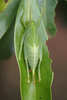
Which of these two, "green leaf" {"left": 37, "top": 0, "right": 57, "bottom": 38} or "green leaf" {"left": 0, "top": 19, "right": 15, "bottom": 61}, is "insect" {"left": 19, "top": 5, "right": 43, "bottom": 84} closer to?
"green leaf" {"left": 37, "top": 0, "right": 57, "bottom": 38}

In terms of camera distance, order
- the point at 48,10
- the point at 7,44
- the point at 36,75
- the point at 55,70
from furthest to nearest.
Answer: the point at 55,70 < the point at 7,44 < the point at 48,10 < the point at 36,75

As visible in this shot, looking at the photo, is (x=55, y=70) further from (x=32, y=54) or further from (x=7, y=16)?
(x=7, y=16)

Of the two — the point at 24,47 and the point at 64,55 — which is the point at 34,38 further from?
the point at 64,55

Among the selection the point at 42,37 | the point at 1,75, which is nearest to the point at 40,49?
the point at 42,37

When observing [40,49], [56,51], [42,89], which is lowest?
[42,89]

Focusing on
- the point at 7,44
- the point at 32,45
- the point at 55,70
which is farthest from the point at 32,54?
the point at 55,70
